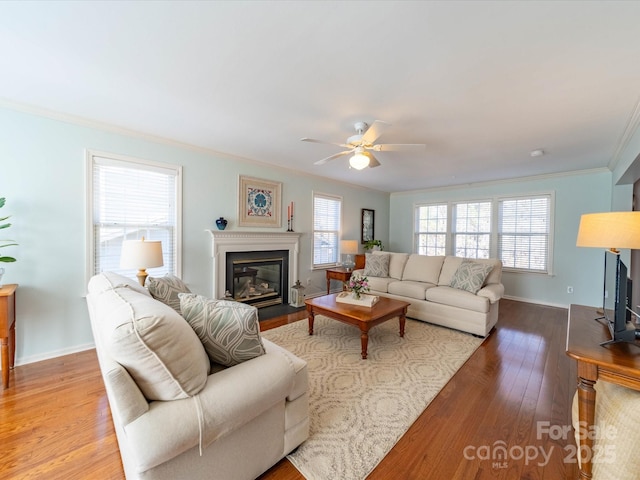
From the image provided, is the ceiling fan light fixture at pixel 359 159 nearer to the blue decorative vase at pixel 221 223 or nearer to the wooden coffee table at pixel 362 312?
the wooden coffee table at pixel 362 312

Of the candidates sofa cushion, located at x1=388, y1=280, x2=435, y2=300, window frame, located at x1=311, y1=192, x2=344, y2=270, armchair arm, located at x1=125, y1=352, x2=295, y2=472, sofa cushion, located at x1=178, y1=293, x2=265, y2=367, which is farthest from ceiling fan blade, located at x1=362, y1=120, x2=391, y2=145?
window frame, located at x1=311, y1=192, x2=344, y2=270

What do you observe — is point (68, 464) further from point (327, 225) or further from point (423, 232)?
point (423, 232)

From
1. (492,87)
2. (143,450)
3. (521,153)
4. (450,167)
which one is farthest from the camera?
(450,167)

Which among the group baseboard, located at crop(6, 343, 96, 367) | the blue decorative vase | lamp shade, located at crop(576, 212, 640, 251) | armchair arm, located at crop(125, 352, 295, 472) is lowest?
baseboard, located at crop(6, 343, 96, 367)

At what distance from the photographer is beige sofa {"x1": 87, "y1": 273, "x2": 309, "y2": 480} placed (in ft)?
3.41

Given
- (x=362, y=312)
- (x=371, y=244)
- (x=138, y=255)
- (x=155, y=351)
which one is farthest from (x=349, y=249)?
(x=155, y=351)

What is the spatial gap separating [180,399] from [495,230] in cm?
618

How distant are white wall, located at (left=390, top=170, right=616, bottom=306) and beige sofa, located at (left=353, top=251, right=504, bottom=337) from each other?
1.70 meters

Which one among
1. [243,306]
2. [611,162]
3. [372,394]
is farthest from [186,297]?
[611,162]

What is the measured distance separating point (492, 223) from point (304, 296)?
4197 mm

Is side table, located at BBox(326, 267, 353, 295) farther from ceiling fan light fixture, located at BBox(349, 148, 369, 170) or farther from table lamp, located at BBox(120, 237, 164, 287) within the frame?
table lamp, located at BBox(120, 237, 164, 287)

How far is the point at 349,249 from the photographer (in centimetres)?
555

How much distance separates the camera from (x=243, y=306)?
5.09ft

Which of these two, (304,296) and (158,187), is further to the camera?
(304,296)
